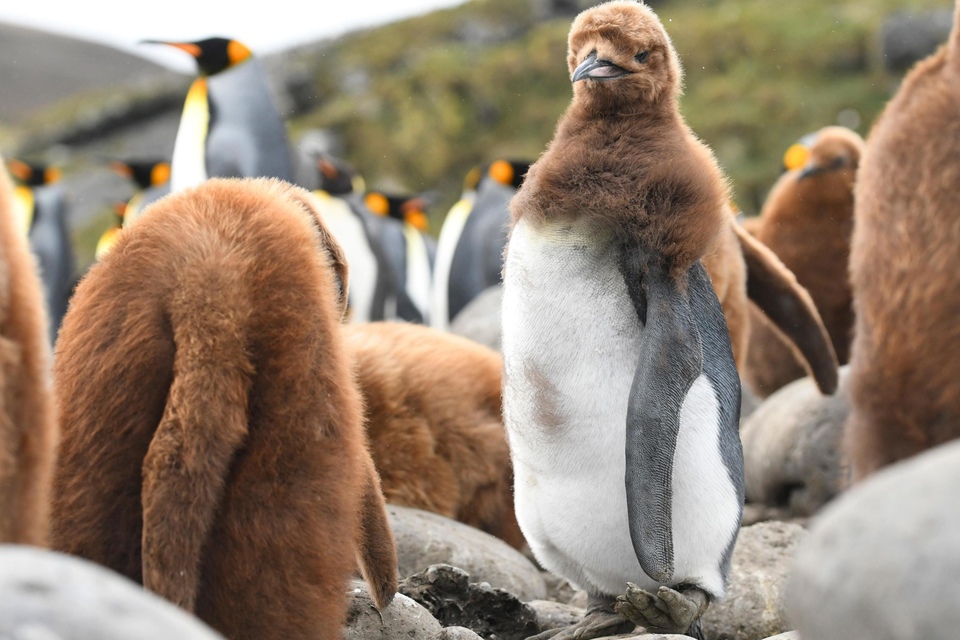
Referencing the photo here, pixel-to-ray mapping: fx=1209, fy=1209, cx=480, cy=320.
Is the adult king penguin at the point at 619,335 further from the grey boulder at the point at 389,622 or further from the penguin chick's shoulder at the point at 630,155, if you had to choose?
the grey boulder at the point at 389,622

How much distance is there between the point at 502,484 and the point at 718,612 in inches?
42.1

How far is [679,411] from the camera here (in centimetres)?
303

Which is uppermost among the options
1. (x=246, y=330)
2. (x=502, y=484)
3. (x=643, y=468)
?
(x=246, y=330)

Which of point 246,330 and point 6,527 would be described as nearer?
point 6,527

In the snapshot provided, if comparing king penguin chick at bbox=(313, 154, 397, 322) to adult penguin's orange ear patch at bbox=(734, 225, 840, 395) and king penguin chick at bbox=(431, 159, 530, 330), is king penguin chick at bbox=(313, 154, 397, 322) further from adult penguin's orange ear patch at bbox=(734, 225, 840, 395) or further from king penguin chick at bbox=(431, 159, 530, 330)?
adult penguin's orange ear patch at bbox=(734, 225, 840, 395)

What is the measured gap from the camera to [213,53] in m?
9.62

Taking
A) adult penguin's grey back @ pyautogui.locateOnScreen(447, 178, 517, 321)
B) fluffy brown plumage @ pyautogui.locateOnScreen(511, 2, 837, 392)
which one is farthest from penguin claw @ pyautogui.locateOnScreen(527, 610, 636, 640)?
adult penguin's grey back @ pyautogui.locateOnScreen(447, 178, 517, 321)

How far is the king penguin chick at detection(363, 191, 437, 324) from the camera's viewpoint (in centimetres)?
1275

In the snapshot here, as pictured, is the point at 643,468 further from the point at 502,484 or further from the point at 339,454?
the point at 502,484

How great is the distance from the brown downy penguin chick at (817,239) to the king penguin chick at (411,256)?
5.81 m

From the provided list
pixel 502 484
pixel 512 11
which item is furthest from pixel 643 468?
pixel 512 11

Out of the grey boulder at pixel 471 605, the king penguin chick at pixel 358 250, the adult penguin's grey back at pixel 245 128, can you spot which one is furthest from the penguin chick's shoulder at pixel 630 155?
the king penguin chick at pixel 358 250

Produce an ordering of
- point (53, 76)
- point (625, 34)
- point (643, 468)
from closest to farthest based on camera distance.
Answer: point (643, 468)
point (625, 34)
point (53, 76)

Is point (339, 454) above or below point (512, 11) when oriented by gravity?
above
